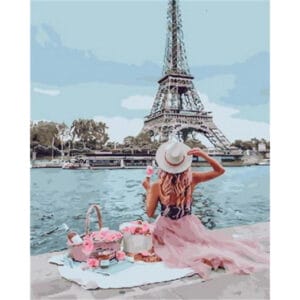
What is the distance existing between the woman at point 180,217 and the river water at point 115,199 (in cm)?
8

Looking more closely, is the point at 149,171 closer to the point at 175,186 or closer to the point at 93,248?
the point at 175,186

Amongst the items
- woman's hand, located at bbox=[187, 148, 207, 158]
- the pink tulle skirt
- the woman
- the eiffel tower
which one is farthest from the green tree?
the pink tulle skirt

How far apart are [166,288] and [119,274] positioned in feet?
1.04

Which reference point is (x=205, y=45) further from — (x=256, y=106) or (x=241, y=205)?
(x=241, y=205)

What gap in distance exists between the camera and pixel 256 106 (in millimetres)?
3076

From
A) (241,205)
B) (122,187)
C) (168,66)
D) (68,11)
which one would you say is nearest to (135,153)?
(122,187)

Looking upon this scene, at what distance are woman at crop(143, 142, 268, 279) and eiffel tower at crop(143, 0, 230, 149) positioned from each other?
0.50 ft

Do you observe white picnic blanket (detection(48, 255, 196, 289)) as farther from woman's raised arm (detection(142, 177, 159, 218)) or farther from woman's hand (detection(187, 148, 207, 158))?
woman's hand (detection(187, 148, 207, 158))

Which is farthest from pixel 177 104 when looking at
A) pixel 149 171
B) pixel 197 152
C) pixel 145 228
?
pixel 145 228

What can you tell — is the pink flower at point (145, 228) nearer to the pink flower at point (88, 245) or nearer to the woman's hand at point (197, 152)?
the pink flower at point (88, 245)

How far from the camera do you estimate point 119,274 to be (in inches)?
103

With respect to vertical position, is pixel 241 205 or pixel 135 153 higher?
pixel 135 153

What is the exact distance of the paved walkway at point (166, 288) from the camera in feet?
7.93

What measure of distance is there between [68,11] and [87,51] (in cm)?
28
